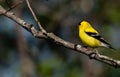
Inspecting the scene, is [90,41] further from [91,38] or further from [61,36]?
[61,36]

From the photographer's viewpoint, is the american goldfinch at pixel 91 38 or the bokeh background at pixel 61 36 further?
the bokeh background at pixel 61 36

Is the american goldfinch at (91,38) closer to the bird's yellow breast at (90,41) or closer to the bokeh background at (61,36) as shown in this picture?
the bird's yellow breast at (90,41)

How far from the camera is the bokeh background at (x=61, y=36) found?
16.1 meters

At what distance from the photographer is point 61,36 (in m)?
16.9

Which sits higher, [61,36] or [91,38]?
[61,36]

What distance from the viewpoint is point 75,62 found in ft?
58.3

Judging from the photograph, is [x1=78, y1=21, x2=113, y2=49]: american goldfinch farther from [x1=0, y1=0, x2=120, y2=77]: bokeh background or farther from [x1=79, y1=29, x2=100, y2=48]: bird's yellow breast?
[x1=0, y1=0, x2=120, y2=77]: bokeh background

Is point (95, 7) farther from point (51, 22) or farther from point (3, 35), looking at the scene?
point (3, 35)

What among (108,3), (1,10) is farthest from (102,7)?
(1,10)

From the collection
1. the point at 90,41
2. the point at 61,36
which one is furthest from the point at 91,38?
the point at 61,36

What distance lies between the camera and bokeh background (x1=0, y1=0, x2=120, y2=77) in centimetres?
1612

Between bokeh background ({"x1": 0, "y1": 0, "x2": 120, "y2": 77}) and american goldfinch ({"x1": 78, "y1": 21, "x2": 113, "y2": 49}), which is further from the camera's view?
bokeh background ({"x1": 0, "y1": 0, "x2": 120, "y2": 77})

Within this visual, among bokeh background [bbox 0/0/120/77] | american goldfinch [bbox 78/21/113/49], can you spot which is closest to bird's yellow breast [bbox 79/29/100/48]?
american goldfinch [bbox 78/21/113/49]

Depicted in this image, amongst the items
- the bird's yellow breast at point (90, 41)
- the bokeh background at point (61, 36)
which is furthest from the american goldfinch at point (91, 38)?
the bokeh background at point (61, 36)
